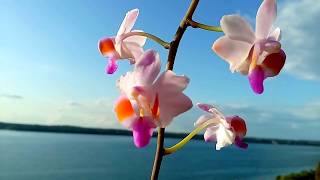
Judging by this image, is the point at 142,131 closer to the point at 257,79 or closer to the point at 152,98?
the point at 152,98

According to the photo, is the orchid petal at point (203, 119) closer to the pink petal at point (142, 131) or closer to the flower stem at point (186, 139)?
the flower stem at point (186, 139)

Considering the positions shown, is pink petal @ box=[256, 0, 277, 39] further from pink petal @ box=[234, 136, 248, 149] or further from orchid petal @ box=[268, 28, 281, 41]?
pink petal @ box=[234, 136, 248, 149]

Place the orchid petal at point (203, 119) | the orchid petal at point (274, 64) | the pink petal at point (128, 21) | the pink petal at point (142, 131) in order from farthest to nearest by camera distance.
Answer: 1. the orchid petal at point (203, 119)
2. the pink petal at point (128, 21)
3. the orchid petal at point (274, 64)
4. the pink petal at point (142, 131)

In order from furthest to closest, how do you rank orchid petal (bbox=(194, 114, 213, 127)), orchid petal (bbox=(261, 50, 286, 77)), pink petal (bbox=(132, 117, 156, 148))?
orchid petal (bbox=(194, 114, 213, 127)) → orchid petal (bbox=(261, 50, 286, 77)) → pink petal (bbox=(132, 117, 156, 148))

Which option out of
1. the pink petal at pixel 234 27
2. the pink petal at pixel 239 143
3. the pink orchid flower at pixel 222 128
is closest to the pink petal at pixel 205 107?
Answer: the pink orchid flower at pixel 222 128

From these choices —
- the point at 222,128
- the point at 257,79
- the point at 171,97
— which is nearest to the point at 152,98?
the point at 171,97

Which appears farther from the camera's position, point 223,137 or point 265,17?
point 223,137

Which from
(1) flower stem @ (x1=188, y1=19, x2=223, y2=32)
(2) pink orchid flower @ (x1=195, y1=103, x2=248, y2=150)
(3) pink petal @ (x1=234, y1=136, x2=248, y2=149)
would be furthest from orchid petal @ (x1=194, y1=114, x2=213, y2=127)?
(1) flower stem @ (x1=188, y1=19, x2=223, y2=32)
